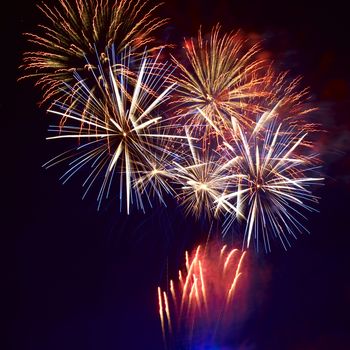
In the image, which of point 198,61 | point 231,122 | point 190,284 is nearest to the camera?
point 198,61

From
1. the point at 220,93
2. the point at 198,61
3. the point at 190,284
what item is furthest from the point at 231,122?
the point at 190,284

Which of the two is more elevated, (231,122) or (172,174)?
(231,122)

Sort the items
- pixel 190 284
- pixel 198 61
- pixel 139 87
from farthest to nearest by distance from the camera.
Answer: pixel 190 284, pixel 198 61, pixel 139 87

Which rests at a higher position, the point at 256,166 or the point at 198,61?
the point at 198,61

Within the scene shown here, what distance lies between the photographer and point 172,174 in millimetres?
10594

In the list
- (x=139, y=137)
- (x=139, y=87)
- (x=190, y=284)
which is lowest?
(x=190, y=284)

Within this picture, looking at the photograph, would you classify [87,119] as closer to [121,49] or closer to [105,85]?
[105,85]

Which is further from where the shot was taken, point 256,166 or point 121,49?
point 256,166

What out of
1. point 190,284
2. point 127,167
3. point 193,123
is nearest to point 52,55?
point 127,167

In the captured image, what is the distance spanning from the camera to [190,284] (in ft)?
46.6

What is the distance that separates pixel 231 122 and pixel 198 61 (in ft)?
4.84

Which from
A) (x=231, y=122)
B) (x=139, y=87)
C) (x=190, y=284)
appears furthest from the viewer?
(x=190, y=284)

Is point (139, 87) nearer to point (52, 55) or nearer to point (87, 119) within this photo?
point (87, 119)

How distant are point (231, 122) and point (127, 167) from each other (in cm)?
249
